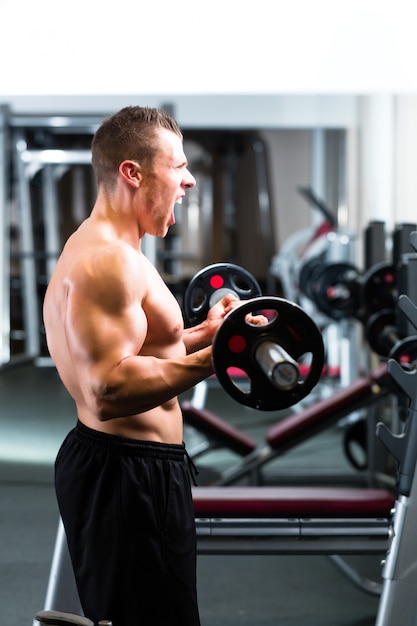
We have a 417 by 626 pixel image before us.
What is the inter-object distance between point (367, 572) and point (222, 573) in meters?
0.52

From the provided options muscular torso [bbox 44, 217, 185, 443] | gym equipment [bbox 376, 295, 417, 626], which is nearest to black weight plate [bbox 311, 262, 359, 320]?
gym equipment [bbox 376, 295, 417, 626]

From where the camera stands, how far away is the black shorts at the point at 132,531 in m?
1.51

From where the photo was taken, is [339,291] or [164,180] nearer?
[164,180]

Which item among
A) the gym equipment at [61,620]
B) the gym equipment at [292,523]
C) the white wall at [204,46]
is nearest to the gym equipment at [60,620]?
the gym equipment at [61,620]

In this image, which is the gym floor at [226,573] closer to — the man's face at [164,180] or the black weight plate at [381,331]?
the black weight plate at [381,331]

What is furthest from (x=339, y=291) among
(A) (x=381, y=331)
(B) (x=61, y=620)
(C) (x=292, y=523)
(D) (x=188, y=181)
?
(B) (x=61, y=620)

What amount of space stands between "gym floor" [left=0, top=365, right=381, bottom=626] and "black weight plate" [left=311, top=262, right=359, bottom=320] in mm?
812

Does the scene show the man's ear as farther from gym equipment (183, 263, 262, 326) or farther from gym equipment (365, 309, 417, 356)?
gym equipment (365, 309, 417, 356)

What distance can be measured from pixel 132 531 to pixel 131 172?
0.60 meters

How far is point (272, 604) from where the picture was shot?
112 inches

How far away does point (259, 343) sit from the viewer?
53.8 inches

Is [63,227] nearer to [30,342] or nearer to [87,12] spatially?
[30,342]

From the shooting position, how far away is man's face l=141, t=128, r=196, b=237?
1.50 metres

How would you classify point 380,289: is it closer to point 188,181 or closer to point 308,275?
point 308,275
